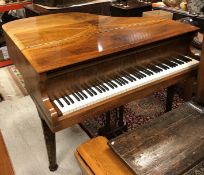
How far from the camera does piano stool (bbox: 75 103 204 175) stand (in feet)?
4.24

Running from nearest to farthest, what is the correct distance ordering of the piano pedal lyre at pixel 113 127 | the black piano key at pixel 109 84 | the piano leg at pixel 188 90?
1. the black piano key at pixel 109 84
2. the piano pedal lyre at pixel 113 127
3. the piano leg at pixel 188 90

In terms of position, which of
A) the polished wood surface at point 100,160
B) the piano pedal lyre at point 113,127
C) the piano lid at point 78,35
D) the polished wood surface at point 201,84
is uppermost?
the piano lid at point 78,35

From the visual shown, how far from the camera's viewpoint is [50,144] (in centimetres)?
186

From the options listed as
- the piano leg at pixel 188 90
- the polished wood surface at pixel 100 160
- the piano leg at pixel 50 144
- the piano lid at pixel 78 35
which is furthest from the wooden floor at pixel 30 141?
the piano leg at pixel 188 90

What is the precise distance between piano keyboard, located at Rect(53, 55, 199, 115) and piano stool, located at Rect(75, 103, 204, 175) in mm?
262

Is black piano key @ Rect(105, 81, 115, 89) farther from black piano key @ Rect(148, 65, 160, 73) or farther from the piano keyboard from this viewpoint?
black piano key @ Rect(148, 65, 160, 73)

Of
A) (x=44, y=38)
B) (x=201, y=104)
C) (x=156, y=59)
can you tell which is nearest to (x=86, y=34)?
(x=44, y=38)

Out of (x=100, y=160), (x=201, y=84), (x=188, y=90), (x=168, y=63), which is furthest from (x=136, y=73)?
(x=188, y=90)

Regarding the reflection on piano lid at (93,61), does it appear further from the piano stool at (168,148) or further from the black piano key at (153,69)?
the piano stool at (168,148)

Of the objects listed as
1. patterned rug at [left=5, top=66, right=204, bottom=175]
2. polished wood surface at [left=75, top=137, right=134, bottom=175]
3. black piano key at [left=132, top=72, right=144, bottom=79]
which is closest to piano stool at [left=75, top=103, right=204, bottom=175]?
polished wood surface at [left=75, top=137, right=134, bottom=175]

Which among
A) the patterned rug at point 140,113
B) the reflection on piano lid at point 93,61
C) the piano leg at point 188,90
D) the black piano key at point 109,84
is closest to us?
the reflection on piano lid at point 93,61

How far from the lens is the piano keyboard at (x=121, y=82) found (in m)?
1.55

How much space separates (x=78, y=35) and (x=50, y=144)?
858 mm

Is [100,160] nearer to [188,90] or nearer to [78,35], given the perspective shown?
[78,35]
